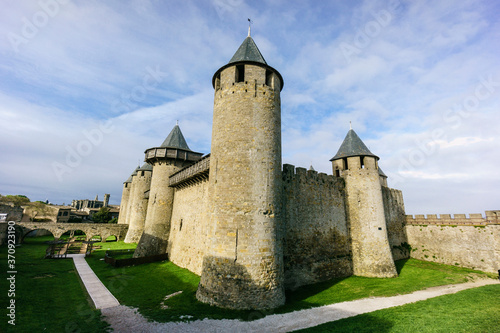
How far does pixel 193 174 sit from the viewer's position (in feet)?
49.0

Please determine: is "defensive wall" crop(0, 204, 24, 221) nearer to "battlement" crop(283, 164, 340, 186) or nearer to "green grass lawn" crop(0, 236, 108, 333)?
"green grass lawn" crop(0, 236, 108, 333)

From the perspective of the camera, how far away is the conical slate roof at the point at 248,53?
11.3 metres

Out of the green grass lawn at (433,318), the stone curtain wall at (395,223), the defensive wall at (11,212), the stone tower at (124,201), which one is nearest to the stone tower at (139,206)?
the stone tower at (124,201)

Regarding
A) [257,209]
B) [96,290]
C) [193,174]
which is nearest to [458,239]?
[257,209]

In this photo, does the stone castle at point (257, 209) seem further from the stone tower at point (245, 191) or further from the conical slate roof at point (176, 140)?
the conical slate roof at point (176, 140)

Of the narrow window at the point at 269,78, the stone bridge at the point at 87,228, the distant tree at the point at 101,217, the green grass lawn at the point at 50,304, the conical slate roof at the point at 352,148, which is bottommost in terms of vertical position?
the green grass lawn at the point at 50,304

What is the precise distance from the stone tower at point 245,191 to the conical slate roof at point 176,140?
1120 cm

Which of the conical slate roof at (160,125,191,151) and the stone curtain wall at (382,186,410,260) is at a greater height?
the conical slate roof at (160,125,191,151)

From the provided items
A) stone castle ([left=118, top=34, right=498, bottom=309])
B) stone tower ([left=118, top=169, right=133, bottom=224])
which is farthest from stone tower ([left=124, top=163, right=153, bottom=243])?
stone castle ([left=118, top=34, right=498, bottom=309])

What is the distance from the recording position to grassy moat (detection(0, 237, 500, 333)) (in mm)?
7266

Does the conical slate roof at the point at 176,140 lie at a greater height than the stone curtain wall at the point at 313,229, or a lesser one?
greater

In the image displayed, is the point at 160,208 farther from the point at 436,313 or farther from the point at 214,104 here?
the point at 436,313

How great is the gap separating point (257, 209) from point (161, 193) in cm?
1343

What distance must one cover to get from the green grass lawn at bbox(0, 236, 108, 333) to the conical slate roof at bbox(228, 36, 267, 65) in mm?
12150
